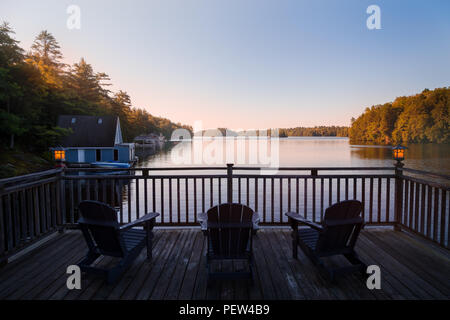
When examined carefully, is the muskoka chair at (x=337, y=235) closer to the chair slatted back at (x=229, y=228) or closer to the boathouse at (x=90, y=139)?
the chair slatted back at (x=229, y=228)

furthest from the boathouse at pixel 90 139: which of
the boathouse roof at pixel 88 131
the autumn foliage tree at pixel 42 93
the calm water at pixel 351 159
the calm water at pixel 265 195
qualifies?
the calm water at pixel 265 195

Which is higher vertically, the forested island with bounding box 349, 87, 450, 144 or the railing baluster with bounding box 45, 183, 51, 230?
the forested island with bounding box 349, 87, 450, 144

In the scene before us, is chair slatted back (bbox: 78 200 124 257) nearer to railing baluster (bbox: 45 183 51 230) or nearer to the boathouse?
railing baluster (bbox: 45 183 51 230)

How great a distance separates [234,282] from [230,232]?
1.71 feet

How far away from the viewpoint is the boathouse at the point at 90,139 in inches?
1081

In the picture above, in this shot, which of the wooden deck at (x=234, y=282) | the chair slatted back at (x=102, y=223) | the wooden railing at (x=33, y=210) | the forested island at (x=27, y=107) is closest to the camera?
the wooden deck at (x=234, y=282)

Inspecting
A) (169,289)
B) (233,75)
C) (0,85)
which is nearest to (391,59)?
(233,75)

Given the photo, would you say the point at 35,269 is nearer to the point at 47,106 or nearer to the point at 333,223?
the point at 333,223

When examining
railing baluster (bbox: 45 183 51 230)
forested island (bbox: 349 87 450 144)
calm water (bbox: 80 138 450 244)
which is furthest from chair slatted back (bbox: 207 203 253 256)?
forested island (bbox: 349 87 450 144)

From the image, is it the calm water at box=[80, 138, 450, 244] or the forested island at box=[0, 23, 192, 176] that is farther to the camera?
the forested island at box=[0, 23, 192, 176]

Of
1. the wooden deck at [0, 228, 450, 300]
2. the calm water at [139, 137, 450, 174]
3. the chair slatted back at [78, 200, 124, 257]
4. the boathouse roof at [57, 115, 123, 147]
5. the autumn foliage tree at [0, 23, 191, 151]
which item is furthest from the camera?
the calm water at [139, 137, 450, 174]

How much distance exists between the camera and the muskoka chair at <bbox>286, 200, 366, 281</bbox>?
237cm

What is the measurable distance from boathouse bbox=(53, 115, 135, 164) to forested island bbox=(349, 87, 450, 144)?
6882 centimetres

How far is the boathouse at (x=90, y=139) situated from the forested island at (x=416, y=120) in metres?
68.8
